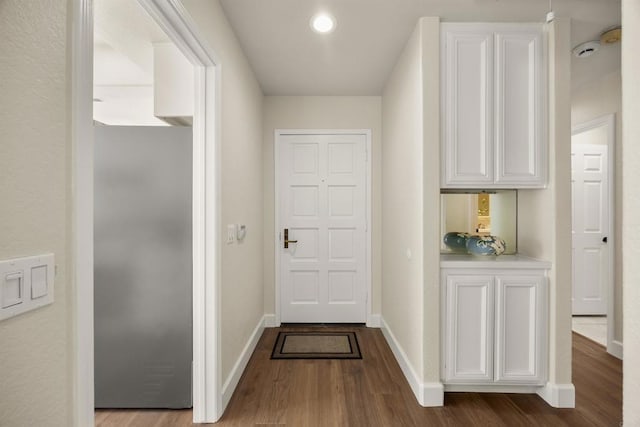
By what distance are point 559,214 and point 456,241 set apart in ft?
2.23

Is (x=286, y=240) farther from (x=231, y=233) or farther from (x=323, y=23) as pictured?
(x=323, y=23)

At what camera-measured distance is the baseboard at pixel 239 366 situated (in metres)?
2.19

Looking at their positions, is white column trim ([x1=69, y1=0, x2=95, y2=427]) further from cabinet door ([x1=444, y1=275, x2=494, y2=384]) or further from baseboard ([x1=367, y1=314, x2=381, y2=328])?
baseboard ([x1=367, y1=314, x2=381, y2=328])

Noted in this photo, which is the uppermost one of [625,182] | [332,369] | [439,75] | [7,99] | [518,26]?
[518,26]

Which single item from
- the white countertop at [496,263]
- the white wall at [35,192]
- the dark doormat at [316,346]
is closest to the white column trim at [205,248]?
the dark doormat at [316,346]

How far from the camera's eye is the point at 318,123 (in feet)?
12.4

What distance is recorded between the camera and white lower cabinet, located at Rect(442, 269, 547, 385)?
221 cm

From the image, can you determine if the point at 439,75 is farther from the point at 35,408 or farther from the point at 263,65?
the point at 35,408

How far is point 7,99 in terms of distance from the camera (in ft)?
2.28

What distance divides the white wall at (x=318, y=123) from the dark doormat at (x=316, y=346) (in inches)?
19.3

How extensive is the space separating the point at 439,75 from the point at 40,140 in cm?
218

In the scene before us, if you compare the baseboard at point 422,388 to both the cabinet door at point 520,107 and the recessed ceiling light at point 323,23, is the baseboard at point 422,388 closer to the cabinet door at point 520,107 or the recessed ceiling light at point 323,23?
the cabinet door at point 520,107

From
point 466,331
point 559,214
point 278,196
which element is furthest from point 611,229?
point 278,196

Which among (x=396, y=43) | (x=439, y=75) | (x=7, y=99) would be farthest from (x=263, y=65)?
(x=7, y=99)
